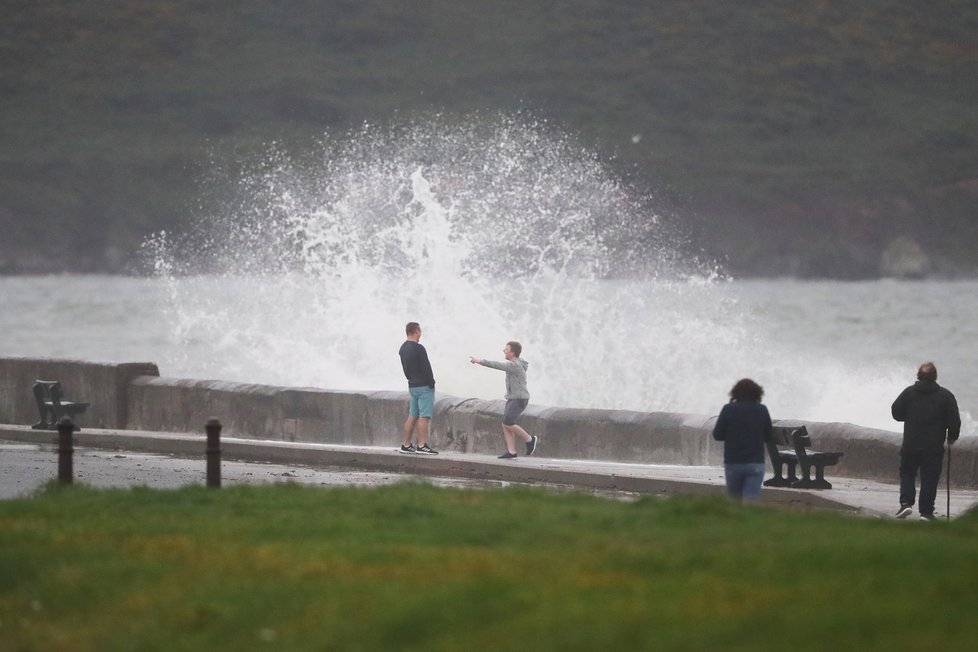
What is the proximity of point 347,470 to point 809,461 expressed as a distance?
217 inches

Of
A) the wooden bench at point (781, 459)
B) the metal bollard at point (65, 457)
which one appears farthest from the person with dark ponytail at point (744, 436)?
the metal bollard at point (65, 457)

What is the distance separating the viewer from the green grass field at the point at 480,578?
749 cm

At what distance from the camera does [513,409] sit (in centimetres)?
2045

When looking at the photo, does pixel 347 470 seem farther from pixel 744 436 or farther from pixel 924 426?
pixel 744 436

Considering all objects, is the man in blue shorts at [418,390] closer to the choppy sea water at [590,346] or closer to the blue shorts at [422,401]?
the blue shorts at [422,401]

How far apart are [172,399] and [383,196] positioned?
69.0 metres

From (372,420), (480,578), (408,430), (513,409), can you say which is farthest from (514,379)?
(480,578)

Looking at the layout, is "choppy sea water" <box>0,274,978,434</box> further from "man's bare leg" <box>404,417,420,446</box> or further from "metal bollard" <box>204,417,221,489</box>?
"metal bollard" <box>204,417,221,489</box>

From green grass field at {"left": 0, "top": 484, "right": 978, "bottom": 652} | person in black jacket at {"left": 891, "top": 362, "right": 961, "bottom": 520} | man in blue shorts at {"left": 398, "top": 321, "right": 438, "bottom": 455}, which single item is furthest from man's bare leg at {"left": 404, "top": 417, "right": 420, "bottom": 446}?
green grass field at {"left": 0, "top": 484, "right": 978, "bottom": 652}

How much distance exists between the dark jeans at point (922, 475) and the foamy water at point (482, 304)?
67.4 ft

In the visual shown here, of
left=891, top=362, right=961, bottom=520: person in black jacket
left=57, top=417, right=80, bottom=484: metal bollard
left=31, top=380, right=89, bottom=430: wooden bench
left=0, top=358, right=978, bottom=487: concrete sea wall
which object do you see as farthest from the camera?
left=31, top=380, right=89, bottom=430: wooden bench

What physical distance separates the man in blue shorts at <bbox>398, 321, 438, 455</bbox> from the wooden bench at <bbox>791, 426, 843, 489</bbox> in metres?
4.88

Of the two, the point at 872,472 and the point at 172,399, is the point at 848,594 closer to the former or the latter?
the point at 872,472

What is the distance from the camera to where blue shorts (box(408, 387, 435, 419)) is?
20.5 m
